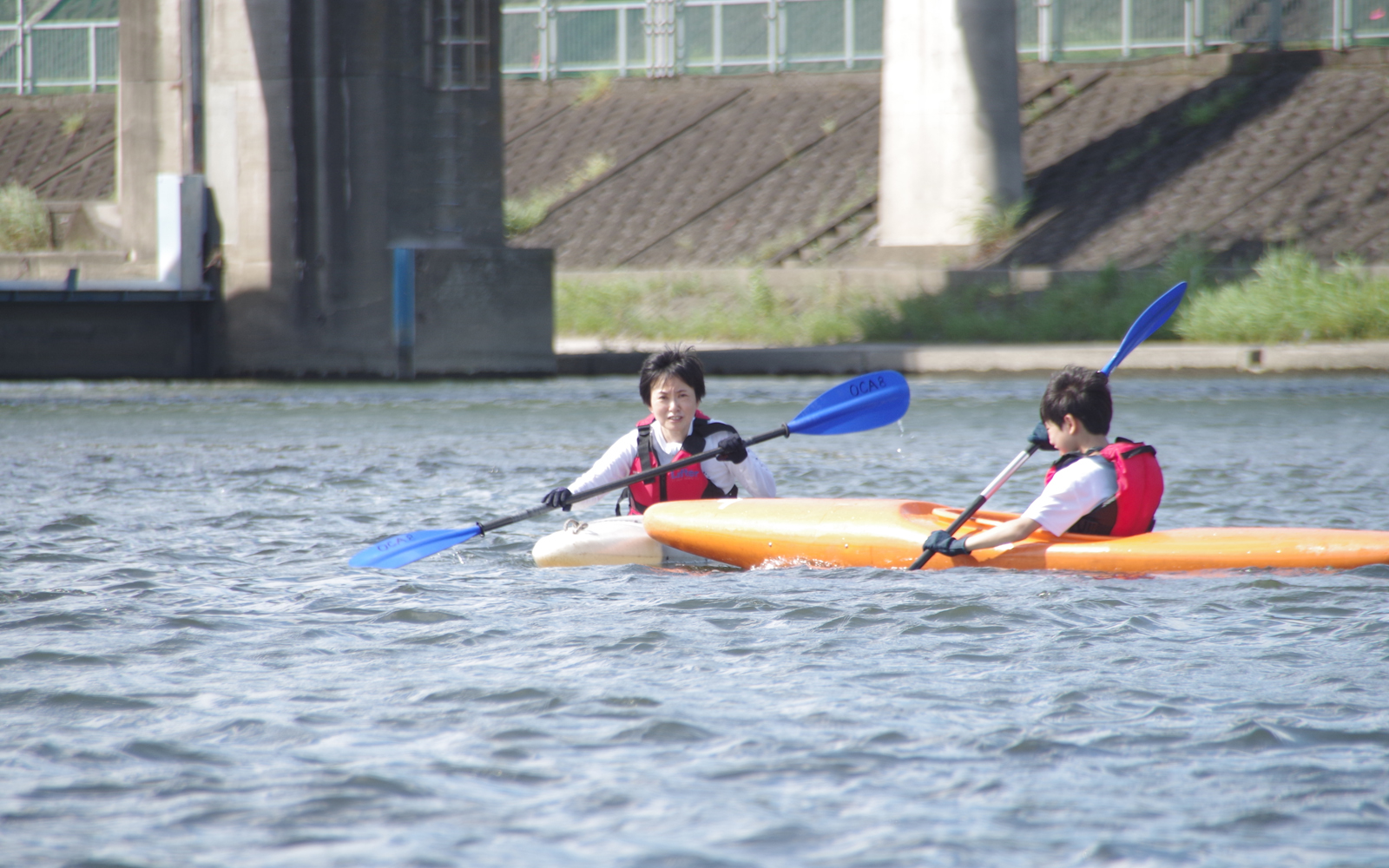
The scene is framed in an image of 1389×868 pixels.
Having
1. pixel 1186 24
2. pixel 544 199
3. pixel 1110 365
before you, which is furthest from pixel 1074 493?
pixel 544 199

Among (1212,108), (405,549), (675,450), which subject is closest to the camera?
(405,549)

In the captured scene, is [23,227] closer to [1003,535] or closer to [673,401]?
[673,401]

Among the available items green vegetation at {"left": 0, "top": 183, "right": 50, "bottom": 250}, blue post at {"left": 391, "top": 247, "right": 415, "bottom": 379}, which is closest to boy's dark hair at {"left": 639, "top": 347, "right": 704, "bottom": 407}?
blue post at {"left": 391, "top": 247, "right": 415, "bottom": 379}

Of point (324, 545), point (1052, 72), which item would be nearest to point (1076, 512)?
point (324, 545)

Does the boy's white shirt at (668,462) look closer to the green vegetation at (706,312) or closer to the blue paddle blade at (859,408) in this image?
the blue paddle blade at (859,408)

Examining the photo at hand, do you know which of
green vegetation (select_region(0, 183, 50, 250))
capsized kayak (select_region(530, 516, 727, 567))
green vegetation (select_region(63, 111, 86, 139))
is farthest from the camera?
green vegetation (select_region(63, 111, 86, 139))

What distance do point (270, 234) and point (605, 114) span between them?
1194 centimetres

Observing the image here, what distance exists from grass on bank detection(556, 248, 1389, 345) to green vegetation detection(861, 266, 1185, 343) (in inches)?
0.5

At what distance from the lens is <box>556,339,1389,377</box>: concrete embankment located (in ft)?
46.4

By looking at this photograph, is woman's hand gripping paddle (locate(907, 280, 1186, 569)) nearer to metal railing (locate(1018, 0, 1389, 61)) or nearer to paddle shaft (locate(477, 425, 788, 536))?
paddle shaft (locate(477, 425, 788, 536))

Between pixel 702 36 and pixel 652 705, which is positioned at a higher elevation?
pixel 702 36

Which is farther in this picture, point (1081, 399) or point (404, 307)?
point (404, 307)

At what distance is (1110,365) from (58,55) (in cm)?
2781

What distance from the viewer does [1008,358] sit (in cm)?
1528
